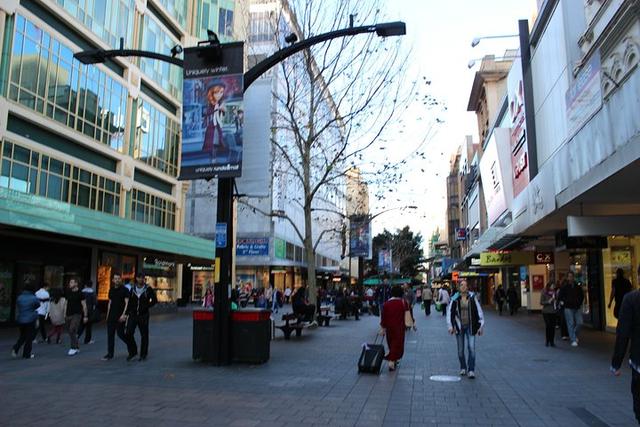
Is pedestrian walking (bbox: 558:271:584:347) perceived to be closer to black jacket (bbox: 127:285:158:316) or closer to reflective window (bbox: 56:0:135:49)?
black jacket (bbox: 127:285:158:316)

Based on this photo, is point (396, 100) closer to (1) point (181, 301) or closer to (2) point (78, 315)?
(2) point (78, 315)

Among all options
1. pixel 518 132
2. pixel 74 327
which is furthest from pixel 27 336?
pixel 518 132

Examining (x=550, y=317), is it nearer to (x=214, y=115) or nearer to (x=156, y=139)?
(x=214, y=115)

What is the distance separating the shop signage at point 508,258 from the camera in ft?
85.6

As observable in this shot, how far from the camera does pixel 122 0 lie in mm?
28422

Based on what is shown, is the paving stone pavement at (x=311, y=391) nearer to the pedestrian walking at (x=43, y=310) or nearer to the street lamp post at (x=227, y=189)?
the street lamp post at (x=227, y=189)

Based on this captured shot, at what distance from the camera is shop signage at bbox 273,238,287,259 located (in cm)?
5247

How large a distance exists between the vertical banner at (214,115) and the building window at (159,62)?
2109cm

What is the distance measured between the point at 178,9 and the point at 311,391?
107 ft

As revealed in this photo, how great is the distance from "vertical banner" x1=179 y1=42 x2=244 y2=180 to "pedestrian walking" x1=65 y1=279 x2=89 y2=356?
4.40 metres

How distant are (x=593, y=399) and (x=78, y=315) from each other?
10809 millimetres

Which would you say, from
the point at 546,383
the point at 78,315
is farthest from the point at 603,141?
the point at 78,315

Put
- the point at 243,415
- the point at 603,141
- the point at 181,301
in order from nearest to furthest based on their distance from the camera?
the point at 243,415 < the point at 603,141 < the point at 181,301

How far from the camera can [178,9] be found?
118ft
